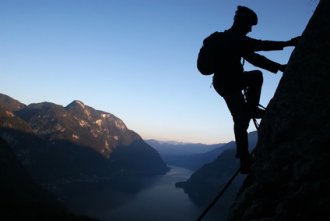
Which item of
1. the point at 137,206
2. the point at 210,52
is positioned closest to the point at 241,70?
the point at 210,52

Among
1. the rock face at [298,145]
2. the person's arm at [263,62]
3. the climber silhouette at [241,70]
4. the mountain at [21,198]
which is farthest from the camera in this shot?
the mountain at [21,198]

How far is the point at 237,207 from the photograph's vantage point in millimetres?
5672

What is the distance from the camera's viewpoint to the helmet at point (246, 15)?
676 cm

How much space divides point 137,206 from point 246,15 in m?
156

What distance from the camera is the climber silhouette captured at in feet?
21.4

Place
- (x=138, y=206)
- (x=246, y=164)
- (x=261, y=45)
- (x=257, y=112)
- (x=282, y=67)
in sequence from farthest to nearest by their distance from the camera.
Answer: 1. (x=138, y=206)
2. (x=257, y=112)
3. (x=282, y=67)
4. (x=261, y=45)
5. (x=246, y=164)

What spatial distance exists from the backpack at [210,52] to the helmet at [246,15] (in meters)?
0.60

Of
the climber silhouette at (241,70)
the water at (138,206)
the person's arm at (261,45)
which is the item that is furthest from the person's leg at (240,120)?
the water at (138,206)

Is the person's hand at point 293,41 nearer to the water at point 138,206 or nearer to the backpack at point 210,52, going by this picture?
the backpack at point 210,52

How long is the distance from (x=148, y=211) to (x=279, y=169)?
14523 cm

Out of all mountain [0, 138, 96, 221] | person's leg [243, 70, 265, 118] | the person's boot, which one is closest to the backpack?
person's leg [243, 70, 265, 118]

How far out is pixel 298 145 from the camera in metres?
4.88

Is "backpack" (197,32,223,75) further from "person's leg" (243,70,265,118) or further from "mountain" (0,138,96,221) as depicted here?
"mountain" (0,138,96,221)

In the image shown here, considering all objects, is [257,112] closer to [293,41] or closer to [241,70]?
[241,70]
